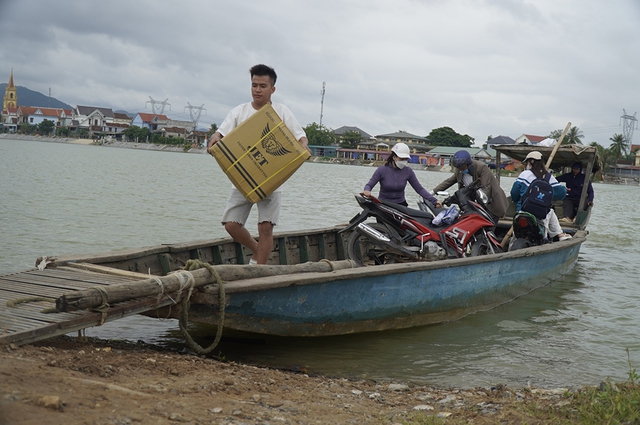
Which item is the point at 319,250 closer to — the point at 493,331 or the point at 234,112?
the point at 493,331

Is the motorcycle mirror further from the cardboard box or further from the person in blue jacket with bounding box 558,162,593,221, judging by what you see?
the person in blue jacket with bounding box 558,162,593,221

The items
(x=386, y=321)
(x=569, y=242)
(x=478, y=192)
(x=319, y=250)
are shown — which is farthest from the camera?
(x=569, y=242)

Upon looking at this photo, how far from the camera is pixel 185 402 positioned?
342cm

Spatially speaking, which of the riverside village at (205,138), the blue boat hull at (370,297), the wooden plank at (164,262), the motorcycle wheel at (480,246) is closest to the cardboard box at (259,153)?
the blue boat hull at (370,297)

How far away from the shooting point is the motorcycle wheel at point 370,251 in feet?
22.5

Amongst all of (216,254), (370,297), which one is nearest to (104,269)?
(216,254)

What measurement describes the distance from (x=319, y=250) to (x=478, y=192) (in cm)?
207

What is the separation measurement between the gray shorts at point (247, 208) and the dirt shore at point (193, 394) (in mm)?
1433

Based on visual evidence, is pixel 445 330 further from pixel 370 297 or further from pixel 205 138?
pixel 205 138

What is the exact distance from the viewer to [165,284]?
432 centimetres

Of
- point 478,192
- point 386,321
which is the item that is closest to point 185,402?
point 386,321

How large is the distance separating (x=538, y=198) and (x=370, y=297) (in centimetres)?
358

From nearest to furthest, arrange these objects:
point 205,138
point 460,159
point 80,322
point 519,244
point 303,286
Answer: point 80,322 < point 303,286 < point 460,159 < point 519,244 < point 205,138

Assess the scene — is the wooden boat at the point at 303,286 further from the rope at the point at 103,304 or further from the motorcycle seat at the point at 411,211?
the motorcycle seat at the point at 411,211
